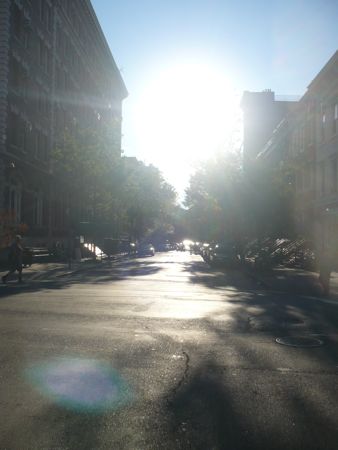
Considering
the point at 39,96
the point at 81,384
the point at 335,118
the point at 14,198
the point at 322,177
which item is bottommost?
the point at 81,384

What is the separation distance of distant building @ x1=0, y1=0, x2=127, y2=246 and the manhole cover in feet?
66.8

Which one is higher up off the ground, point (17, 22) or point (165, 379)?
point (17, 22)

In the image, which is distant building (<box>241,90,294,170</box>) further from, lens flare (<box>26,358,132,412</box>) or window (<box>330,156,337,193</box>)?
lens flare (<box>26,358,132,412</box>)

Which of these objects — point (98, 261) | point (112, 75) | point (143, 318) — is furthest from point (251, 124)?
point (143, 318)

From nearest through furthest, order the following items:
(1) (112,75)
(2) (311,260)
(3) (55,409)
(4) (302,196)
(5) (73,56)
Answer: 1. (3) (55,409)
2. (2) (311,260)
3. (4) (302,196)
4. (5) (73,56)
5. (1) (112,75)

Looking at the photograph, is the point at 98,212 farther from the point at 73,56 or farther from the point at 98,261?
the point at 73,56

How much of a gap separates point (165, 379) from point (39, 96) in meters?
36.4

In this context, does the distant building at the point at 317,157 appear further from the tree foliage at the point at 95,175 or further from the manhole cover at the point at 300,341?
the manhole cover at the point at 300,341

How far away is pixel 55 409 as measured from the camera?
5004 mm

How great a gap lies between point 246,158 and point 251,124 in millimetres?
58296

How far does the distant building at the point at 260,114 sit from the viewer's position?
302ft

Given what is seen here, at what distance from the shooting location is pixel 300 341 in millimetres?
8391

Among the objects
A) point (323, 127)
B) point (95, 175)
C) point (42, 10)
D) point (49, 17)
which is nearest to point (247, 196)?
point (323, 127)

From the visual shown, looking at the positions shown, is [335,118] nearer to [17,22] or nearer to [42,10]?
[17,22]
